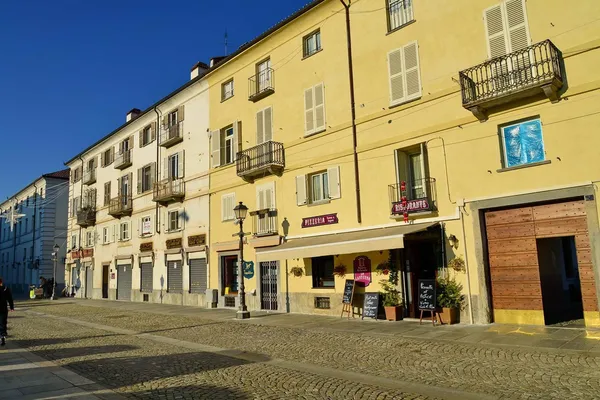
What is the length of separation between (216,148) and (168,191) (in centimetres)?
498

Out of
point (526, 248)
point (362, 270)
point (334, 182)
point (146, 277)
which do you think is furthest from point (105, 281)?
point (526, 248)

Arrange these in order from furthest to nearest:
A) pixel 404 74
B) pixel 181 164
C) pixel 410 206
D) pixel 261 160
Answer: pixel 181 164 → pixel 261 160 → pixel 404 74 → pixel 410 206

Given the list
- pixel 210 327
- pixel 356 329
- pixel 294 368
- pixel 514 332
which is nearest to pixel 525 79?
pixel 514 332

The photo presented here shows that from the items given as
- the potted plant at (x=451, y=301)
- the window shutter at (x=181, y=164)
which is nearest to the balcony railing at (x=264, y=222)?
the window shutter at (x=181, y=164)

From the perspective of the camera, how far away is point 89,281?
36.8m

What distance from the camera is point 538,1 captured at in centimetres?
1228

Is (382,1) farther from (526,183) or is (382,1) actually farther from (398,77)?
(526,183)

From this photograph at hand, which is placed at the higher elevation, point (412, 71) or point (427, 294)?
point (412, 71)

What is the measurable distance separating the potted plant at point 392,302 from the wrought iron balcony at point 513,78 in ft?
20.3

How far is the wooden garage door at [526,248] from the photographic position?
11.4m

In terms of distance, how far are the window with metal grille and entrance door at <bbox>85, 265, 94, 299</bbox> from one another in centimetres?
2585

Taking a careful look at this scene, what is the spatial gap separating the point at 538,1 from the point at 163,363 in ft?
44.4

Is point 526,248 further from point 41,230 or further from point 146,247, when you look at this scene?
point 41,230

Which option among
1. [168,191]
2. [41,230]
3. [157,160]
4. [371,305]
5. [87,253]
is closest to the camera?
[371,305]
